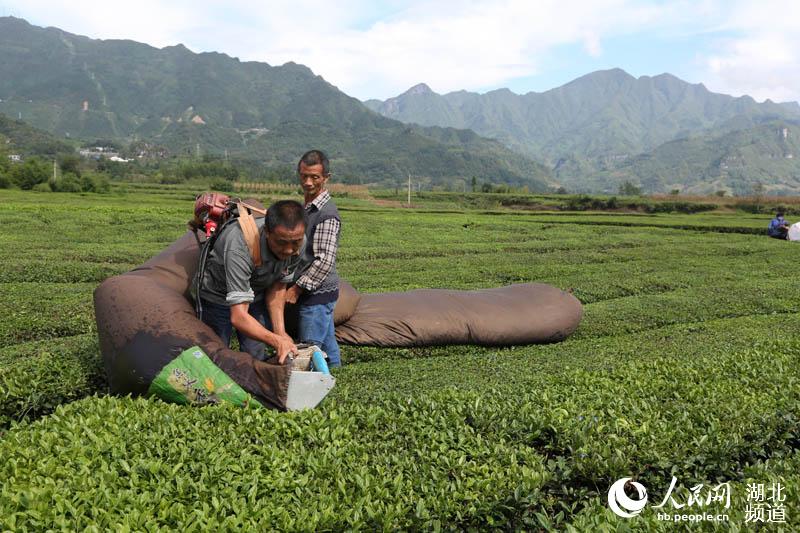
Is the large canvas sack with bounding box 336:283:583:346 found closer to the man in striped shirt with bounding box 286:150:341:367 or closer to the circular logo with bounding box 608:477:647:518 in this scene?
the man in striped shirt with bounding box 286:150:341:367

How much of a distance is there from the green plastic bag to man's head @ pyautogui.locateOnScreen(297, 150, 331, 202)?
1.78 m

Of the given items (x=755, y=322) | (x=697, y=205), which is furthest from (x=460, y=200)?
(x=755, y=322)

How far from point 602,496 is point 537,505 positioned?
0.49 metres

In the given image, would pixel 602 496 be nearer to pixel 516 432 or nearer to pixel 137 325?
pixel 516 432

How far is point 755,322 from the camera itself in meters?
9.38

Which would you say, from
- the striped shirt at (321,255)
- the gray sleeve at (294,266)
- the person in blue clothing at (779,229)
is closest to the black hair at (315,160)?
the striped shirt at (321,255)

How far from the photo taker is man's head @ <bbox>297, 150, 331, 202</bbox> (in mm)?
5371

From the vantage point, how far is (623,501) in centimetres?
368

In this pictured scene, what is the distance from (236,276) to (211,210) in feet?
2.73

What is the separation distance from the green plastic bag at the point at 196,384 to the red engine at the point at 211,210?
1.16 m

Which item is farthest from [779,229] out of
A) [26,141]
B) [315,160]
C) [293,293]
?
[26,141]

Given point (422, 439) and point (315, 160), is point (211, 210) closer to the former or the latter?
point (315, 160)

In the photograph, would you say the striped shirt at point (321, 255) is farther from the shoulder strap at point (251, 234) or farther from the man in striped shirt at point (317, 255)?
the shoulder strap at point (251, 234)

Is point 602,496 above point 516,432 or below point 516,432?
below
